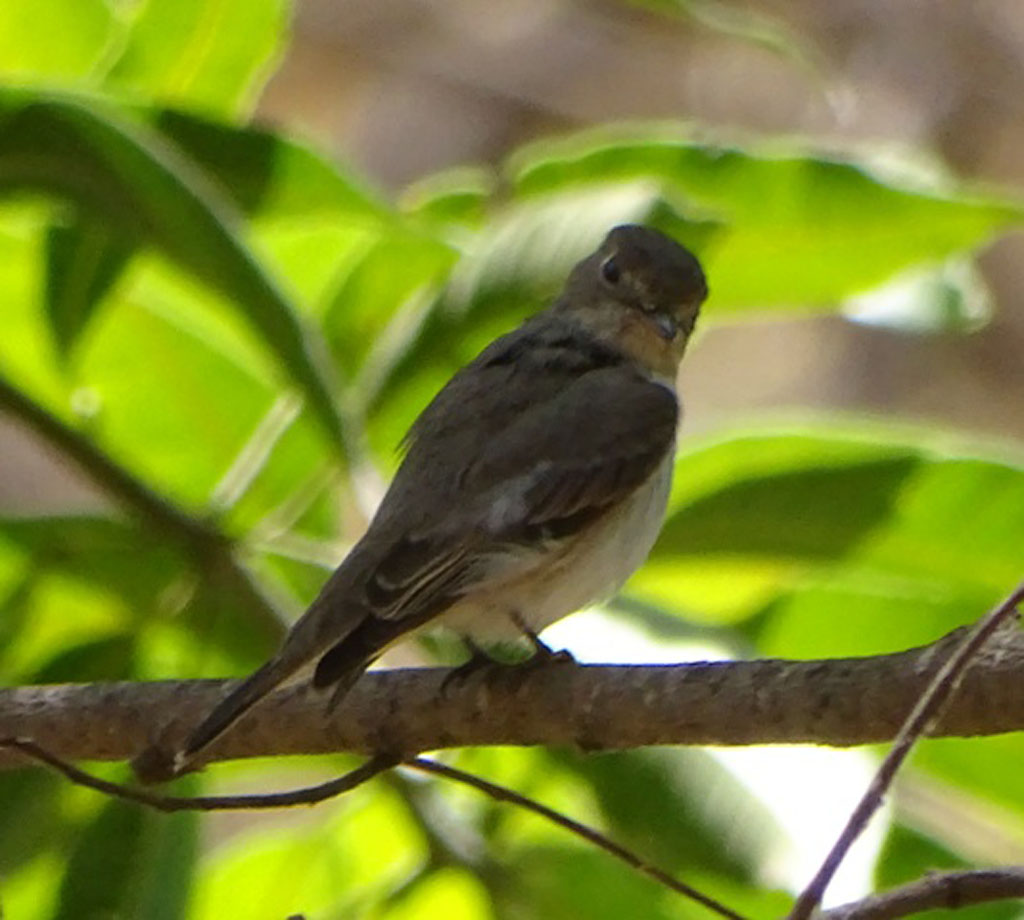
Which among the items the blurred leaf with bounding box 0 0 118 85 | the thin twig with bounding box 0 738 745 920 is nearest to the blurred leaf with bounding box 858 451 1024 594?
the thin twig with bounding box 0 738 745 920

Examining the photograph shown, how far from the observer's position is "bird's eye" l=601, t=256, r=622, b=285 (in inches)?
140

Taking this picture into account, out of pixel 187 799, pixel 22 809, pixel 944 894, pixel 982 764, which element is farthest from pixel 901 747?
pixel 22 809

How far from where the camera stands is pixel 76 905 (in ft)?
8.79

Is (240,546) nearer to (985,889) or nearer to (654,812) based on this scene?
(654,812)

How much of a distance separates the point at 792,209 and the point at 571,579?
0.72 metres

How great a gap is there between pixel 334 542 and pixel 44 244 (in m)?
0.71

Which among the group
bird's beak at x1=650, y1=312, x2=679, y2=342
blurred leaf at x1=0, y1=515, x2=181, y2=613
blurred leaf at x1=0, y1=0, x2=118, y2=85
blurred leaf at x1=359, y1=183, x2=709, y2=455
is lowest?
blurred leaf at x1=0, y1=515, x2=181, y2=613

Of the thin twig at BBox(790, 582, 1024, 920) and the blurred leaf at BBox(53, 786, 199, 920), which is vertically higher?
the blurred leaf at BBox(53, 786, 199, 920)

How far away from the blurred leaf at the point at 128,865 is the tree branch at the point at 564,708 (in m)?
0.28

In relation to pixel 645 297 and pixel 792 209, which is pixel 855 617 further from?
pixel 645 297

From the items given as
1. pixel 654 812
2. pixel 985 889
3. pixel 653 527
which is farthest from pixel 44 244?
pixel 985 889

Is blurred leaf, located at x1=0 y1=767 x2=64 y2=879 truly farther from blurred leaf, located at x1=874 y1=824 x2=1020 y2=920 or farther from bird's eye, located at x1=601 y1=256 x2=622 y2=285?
bird's eye, located at x1=601 y1=256 x2=622 y2=285

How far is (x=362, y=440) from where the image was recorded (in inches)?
117

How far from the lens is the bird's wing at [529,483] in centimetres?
268
